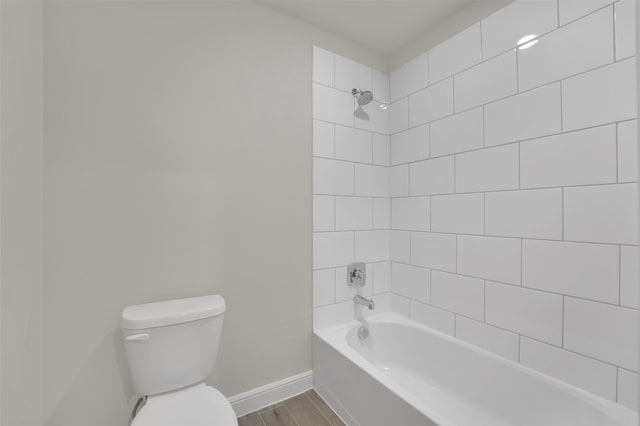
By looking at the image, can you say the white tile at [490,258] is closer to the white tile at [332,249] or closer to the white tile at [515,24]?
the white tile at [332,249]

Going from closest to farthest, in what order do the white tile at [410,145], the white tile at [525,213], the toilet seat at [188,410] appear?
the toilet seat at [188,410]
the white tile at [525,213]
the white tile at [410,145]

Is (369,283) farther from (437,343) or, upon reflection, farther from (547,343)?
(547,343)

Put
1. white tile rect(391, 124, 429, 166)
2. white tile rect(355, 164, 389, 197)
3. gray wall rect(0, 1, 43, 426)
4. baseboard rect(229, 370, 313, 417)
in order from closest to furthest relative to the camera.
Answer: gray wall rect(0, 1, 43, 426)
baseboard rect(229, 370, 313, 417)
white tile rect(391, 124, 429, 166)
white tile rect(355, 164, 389, 197)

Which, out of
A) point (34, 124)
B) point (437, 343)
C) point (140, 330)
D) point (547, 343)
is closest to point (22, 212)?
point (34, 124)

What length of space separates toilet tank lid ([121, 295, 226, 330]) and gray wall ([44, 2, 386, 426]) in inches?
3.4

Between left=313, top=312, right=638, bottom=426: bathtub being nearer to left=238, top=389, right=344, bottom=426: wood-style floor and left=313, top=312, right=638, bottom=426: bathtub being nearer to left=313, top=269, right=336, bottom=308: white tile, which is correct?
left=238, top=389, right=344, bottom=426: wood-style floor

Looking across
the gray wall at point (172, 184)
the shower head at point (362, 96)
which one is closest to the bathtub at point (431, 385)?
the gray wall at point (172, 184)

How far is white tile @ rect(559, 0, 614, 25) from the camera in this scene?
3.58ft

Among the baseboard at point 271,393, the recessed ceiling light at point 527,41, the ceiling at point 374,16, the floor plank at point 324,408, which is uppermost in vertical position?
the ceiling at point 374,16

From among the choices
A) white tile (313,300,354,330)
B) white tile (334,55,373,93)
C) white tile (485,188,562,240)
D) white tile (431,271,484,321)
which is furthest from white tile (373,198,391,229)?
white tile (334,55,373,93)

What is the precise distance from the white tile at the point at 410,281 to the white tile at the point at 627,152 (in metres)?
1.03

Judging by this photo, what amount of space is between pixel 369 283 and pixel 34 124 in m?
1.90

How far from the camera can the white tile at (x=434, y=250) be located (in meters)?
1.65

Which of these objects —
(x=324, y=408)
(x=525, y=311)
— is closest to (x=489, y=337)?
(x=525, y=311)
